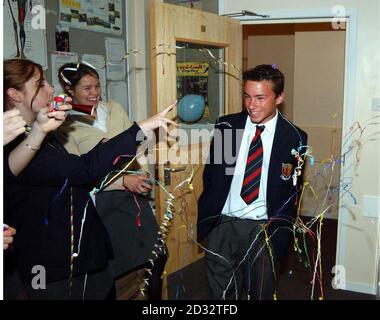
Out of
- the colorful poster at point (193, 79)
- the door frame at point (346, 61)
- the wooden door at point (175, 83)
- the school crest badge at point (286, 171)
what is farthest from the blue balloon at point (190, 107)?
the school crest badge at point (286, 171)

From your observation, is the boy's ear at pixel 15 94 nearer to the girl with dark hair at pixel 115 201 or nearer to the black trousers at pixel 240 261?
the girl with dark hair at pixel 115 201

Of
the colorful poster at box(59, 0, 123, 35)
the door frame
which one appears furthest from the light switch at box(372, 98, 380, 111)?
the colorful poster at box(59, 0, 123, 35)

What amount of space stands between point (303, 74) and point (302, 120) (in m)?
0.52

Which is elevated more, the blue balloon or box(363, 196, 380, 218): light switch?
the blue balloon

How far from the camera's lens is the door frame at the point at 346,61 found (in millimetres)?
2873

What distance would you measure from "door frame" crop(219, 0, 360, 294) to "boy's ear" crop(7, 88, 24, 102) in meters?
2.07

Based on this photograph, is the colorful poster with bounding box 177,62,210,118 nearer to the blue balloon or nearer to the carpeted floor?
the blue balloon

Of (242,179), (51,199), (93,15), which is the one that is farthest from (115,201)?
(93,15)

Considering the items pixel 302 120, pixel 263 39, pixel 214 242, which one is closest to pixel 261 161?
pixel 214 242

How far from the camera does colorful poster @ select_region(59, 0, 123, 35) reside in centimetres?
262

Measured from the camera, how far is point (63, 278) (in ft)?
5.16

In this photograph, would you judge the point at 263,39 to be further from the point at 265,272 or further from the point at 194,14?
the point at 265,272

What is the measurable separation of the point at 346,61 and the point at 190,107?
116 cm

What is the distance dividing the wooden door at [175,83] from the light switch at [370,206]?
45.0 inches
